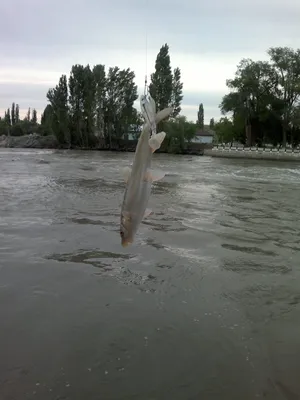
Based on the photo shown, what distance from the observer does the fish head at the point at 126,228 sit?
3365 mm

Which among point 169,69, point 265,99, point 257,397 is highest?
point 169,69

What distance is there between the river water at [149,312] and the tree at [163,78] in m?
72.7

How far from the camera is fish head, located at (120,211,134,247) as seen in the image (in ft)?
11.0

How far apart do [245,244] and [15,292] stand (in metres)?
5.26

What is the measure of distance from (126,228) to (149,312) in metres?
2.63

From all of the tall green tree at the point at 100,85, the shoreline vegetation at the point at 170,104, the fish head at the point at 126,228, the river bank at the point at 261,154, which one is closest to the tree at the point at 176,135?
the shoreline vegetation at the point at 170,104

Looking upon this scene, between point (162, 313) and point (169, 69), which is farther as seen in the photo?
point (169, 69)

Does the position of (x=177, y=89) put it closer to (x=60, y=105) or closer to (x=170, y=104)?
(x=170, y=104)

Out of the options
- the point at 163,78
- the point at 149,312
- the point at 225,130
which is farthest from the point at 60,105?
the point at 149,312

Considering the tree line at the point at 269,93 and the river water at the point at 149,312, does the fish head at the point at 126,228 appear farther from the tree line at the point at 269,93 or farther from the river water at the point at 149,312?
the tree line at the point at 269,93

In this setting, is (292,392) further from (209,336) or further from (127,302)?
(127,302)

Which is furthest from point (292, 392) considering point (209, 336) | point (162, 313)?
point (162, 313)

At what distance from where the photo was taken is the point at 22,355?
4.52m

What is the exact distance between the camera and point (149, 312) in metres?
5.71
